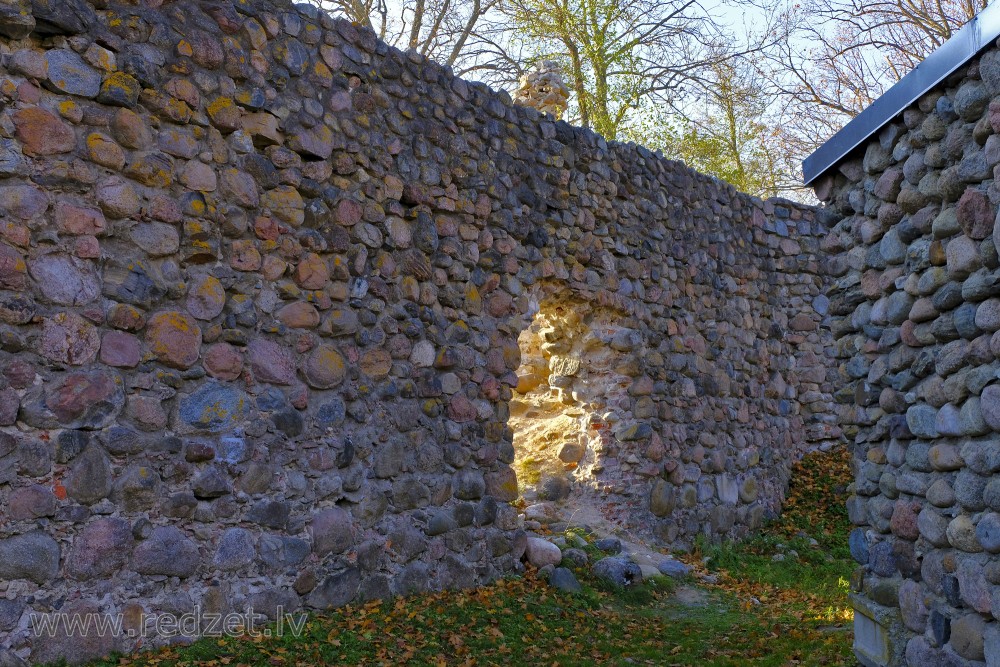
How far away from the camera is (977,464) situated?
349 cm

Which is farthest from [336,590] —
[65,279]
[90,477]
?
[65,279]

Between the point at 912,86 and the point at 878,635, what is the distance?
257 centimetres

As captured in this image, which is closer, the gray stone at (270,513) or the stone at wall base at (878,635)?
the stone at wall base at (878,635)

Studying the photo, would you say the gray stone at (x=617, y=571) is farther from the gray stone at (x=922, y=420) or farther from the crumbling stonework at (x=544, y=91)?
the crumbling stonework at (x=544, y=91)

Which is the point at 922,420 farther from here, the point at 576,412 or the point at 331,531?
the point at 576,412

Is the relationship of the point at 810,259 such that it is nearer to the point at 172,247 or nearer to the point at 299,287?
the point at 299,287

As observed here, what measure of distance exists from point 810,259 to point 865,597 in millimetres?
6380

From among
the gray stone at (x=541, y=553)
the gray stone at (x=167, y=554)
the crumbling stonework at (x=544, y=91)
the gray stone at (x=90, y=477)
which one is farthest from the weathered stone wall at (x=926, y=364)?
the crumbling stonework at (x=544, y=91)

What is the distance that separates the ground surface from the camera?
427cm

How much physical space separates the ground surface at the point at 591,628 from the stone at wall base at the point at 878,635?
483 mm

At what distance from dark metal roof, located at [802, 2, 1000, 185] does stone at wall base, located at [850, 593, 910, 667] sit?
2.21 metres

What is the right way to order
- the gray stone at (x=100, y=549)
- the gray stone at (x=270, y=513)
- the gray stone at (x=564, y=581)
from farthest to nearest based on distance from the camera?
1. the gray stone at (x=564, y=581)
2. the gray stone at (x=270, y=513)
3. the gray stone at (x=100, y=549)

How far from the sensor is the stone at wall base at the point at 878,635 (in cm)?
397

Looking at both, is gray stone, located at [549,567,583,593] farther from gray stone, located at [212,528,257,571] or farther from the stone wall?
gray stone, located at [212,528,257,571]
